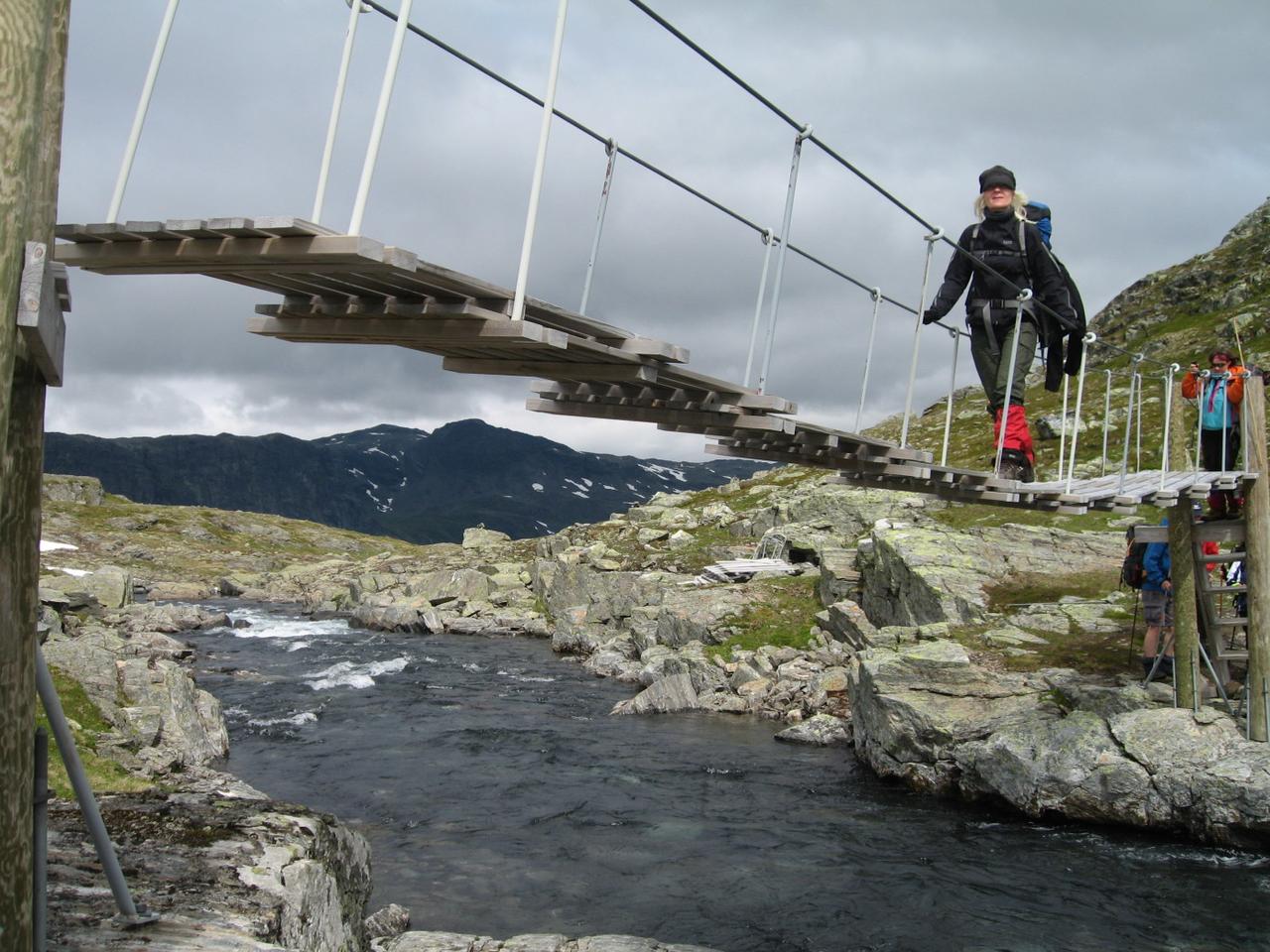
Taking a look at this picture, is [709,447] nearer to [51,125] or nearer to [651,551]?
[51,125]

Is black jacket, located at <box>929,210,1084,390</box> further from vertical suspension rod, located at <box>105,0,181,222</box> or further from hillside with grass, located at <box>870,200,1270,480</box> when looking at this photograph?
hillside with grass, located at <box>870,200,1270,480</box>

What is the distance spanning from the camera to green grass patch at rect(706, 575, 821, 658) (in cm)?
2969

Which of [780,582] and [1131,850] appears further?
[780,582]

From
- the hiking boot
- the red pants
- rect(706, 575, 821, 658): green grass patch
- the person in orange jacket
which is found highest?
the person in orange jacket

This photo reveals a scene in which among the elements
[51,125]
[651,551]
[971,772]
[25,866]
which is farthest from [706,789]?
[651,551]

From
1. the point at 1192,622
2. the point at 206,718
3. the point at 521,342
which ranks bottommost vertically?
the point at 206,718

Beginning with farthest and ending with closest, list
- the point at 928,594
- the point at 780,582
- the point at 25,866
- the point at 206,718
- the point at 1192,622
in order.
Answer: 1. the point at 780,582
2. the point at 928,594
3. the point at 206,718
4. the point at 1192,622
5. the point at 25,866

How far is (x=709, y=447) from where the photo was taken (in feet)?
42.9

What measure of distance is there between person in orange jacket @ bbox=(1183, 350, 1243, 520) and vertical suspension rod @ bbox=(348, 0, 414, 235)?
13729 mm

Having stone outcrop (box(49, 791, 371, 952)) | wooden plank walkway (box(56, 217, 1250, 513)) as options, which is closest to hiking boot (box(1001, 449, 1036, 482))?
wooden plank walkway (box(56, 217, 1250, 513))

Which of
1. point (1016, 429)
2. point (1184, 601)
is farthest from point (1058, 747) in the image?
point (1016, 429)

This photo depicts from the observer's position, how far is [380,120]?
5.70 meters

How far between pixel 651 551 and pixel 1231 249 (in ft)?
265

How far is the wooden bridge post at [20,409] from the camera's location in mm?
4355
